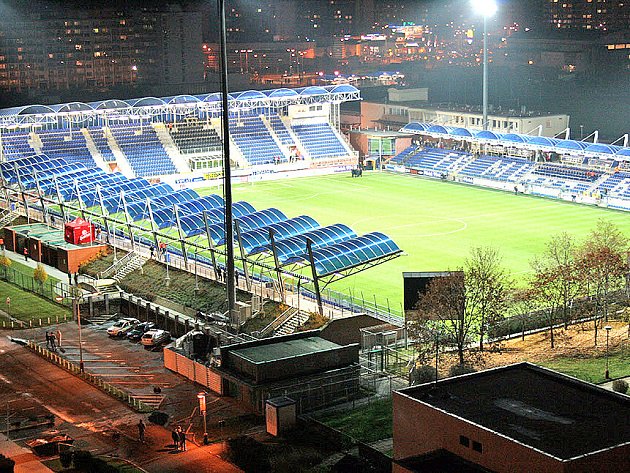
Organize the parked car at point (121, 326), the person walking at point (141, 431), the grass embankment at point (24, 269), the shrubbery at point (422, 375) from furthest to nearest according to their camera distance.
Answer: the grass embankment at point (24, 269)
the parked car at point (121, 326)
the shrubbery at point (422, 375)
the person walking at point (141, 431)

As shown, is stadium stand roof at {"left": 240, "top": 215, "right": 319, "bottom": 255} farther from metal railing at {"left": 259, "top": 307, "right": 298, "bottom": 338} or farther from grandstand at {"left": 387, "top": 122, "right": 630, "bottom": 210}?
grandstand at {"left": 387, "top": 122, "right": 630, "bottom": 210}

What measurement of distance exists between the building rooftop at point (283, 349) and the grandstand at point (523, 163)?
3952cm

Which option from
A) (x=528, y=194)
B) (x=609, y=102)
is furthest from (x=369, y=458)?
(x=609, y=102)

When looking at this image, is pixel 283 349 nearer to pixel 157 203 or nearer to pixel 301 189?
pixel 157 203

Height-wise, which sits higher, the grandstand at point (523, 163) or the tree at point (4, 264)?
the grandstand at point (523, 163)

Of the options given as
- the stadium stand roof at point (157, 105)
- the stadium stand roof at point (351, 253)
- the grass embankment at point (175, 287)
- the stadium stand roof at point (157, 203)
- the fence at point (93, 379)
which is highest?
the stadium stand roof at point (157, 105)

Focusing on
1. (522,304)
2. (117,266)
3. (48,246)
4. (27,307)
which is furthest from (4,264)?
(522,304)

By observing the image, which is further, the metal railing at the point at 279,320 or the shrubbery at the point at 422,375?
the metal railing at the point at 279,320

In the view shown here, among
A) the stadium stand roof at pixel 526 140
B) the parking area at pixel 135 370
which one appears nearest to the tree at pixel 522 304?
the parking area at pixel 135 370

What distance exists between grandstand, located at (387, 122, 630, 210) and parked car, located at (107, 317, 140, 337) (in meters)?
37.8

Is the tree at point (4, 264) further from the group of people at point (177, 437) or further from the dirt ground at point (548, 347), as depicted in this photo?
the dirt ground at point (548, 347)

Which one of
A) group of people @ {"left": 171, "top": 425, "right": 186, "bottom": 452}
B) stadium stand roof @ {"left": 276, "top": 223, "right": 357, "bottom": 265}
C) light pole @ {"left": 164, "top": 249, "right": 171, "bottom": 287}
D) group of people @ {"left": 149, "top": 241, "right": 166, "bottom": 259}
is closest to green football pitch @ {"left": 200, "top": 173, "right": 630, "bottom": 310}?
stadium stand roof @ {"left": 276, "top": 223, "right": 357, "bottom": 265}

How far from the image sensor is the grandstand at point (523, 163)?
7606 cm

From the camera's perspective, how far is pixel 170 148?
9244 cm
